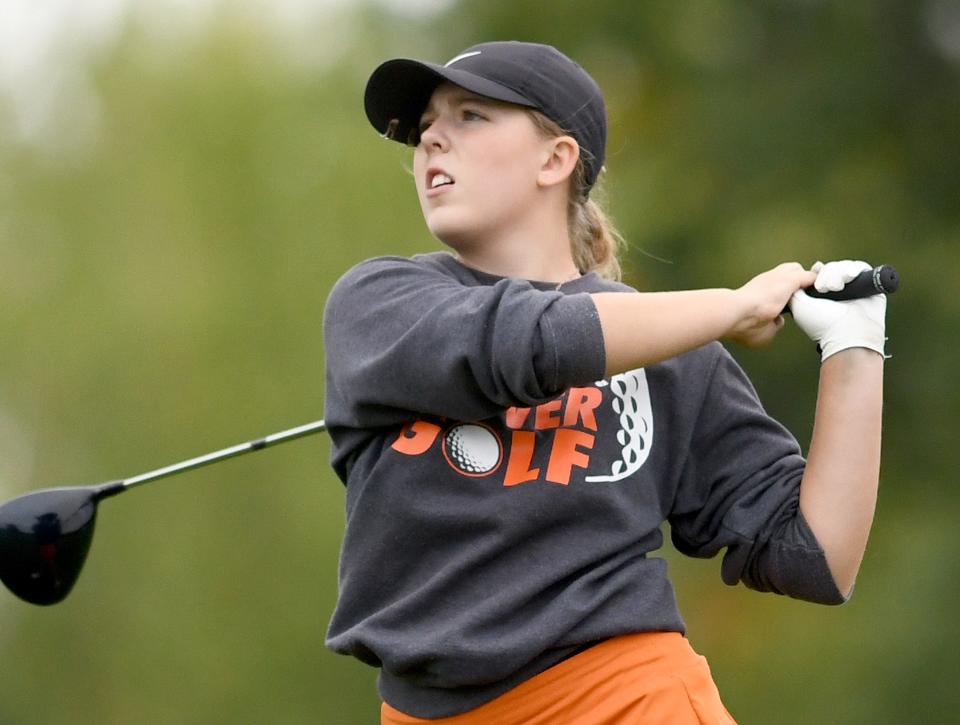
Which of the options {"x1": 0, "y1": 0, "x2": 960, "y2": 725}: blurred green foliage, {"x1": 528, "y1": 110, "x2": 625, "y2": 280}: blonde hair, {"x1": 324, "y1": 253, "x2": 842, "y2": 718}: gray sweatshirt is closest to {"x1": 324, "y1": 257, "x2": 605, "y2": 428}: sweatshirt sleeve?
{"x1": 324, "y1": 253, "x2": 842, "y2": 718}: gray sweatshirt

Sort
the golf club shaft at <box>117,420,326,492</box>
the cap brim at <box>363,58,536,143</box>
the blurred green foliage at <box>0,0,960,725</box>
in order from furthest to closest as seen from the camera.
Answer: the blurred green foliage at <box>0,0,960,725</box> < the golf club shaft at <box>117,420,326,492</box> < the cap brim at <box>363,58,536,143</box>

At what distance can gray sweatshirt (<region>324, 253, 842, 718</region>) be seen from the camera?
2.98 m

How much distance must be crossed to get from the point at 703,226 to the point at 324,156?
3366 mm

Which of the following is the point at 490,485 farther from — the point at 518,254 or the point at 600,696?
the point at 518,254

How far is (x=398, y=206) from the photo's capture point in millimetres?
14672

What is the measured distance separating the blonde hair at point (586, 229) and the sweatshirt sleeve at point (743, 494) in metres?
0.38

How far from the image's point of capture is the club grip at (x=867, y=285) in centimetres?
309

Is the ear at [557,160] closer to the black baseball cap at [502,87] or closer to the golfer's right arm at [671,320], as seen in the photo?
the black baseball cap at [502,87]

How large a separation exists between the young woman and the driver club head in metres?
0.68

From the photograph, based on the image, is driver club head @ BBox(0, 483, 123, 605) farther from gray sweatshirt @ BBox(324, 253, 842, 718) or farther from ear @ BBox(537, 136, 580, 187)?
ear @ BBox(537, 136, 580, 187)

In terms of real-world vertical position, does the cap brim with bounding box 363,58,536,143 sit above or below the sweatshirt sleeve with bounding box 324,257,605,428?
above

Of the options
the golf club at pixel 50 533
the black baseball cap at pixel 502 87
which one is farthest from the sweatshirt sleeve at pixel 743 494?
the golf club at pixel 50 533

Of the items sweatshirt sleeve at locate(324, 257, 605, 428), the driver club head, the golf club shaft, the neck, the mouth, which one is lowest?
the driver club head

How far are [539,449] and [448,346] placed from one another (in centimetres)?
28
